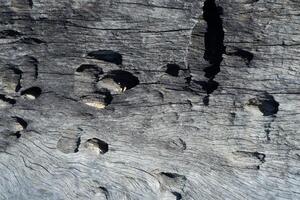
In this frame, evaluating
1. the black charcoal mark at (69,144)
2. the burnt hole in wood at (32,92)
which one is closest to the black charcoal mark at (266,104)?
the black charcoal mark at (69,144)

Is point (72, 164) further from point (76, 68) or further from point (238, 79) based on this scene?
point (238, 79)

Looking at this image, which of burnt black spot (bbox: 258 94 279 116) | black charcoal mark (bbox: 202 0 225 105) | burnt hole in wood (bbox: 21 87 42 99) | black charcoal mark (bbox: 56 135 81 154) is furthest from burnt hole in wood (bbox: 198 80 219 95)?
burnt hole in wood (bbox: 21 87 42 99)

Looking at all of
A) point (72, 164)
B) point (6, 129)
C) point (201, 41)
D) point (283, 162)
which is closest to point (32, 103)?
point (6, 129)

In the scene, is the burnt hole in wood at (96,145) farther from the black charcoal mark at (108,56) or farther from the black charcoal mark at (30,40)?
the black charcoal mark at (30,40)

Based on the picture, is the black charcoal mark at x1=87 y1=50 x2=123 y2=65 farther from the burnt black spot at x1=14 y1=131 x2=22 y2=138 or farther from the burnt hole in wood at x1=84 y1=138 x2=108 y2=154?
the burnt black spot at x1=14 y1=131 x2=22 y2=138

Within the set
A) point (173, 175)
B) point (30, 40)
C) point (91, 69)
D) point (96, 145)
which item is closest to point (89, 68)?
point (91, 69)

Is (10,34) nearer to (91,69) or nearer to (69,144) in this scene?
(91,69)

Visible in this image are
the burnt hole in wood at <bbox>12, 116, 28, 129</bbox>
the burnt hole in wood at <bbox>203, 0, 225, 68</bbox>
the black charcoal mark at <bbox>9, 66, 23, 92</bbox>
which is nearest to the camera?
the burnt hole in wood at <bbox>203, 0, 225, 68</bbox>

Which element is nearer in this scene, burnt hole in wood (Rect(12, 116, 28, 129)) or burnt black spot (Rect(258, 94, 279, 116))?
burnt black spot (Rect(258, 94, 279, 116))
